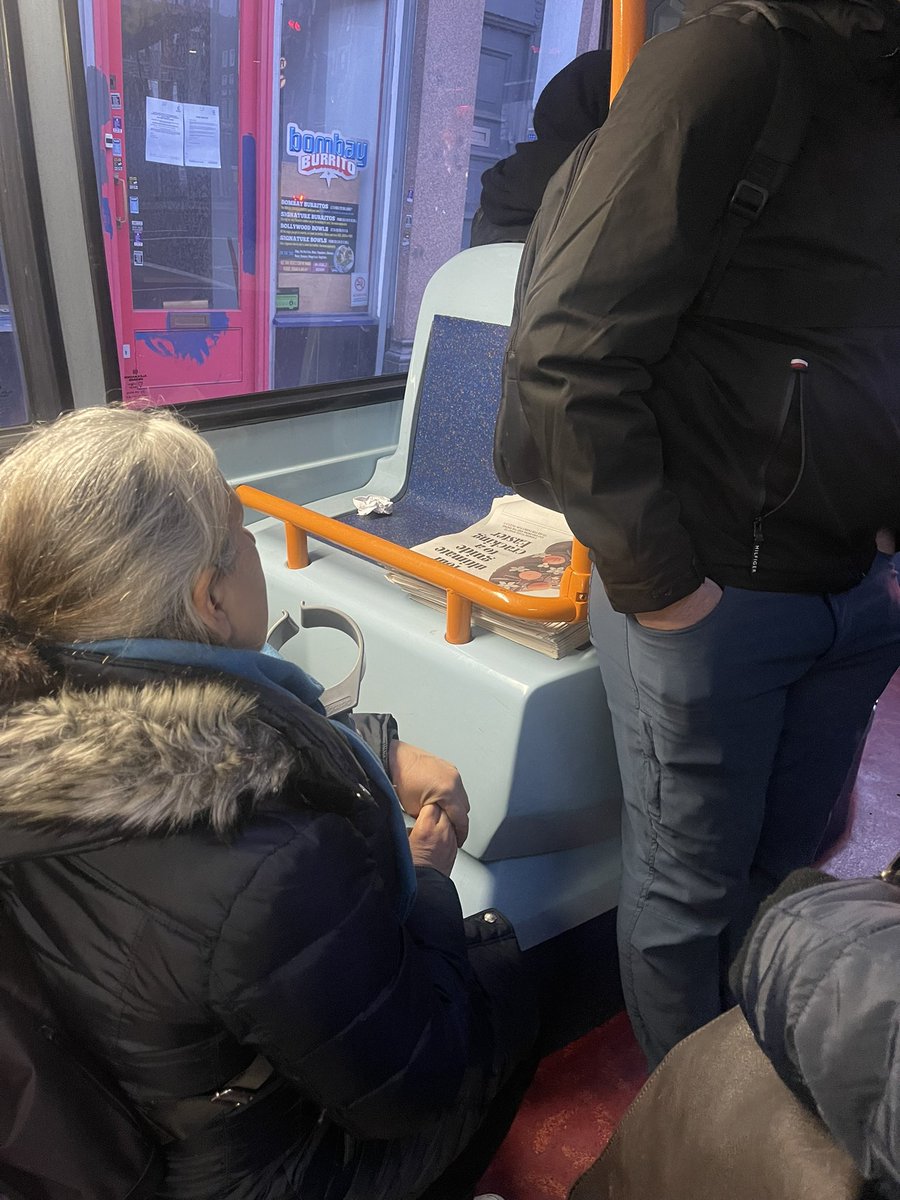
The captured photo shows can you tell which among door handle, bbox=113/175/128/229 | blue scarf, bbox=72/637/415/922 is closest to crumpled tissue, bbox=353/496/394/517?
door handle, bbox=113/175/128/229

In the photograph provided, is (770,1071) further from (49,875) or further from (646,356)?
(646,356)

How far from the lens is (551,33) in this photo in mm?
3451

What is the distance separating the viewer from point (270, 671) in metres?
0.99

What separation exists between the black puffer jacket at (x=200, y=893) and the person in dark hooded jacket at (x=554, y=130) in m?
1.96

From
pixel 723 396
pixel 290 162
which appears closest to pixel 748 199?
pixel 723 396

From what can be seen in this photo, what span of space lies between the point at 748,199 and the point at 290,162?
7.39 ft

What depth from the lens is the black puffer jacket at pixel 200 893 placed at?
0.79m

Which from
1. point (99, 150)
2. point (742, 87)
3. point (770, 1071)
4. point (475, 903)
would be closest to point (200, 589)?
point (770, 1071)

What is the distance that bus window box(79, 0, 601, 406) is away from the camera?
240cm

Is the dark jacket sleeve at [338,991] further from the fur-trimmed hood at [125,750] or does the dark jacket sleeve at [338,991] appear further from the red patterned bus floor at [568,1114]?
the red patterned bus floor at [568,1114]

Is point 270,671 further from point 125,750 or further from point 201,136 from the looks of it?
point 201,136

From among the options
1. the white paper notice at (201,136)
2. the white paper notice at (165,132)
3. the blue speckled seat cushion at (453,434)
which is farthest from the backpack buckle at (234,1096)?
the white paper notice at (201,136)

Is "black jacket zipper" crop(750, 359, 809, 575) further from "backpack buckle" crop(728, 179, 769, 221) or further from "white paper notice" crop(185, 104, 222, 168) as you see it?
"white paper notice" crop(185, 104, 222, 168)

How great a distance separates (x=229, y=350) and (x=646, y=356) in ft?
6.84
